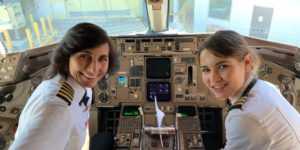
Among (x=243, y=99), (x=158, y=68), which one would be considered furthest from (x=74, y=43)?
(x=158, y=68)

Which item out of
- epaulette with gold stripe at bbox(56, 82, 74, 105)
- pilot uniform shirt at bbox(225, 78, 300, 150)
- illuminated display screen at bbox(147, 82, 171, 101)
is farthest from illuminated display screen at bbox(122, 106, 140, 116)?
pilot uniform shirt at bbox(225, 78, 300, 150)

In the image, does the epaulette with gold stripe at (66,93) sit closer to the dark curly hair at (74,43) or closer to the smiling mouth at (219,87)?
the dark curly hair at (74,43)

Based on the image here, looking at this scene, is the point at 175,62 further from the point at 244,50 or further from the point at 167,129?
the point at 244,50

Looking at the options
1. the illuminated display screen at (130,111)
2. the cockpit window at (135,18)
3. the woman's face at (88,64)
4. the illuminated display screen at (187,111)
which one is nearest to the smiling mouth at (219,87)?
the woman's face at (88,64)

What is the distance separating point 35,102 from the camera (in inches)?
48.2

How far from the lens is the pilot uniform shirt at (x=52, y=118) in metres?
1.11

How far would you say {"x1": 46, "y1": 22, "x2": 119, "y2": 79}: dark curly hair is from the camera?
4.49 feet

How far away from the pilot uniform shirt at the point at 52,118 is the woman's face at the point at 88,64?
0.04m

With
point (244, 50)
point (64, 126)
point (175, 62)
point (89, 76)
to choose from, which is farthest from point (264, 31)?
point (64, 126)

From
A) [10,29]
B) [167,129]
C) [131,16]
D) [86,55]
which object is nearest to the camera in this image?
[86,55]

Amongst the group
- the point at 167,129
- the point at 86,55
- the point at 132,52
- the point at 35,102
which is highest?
the point at 86,55

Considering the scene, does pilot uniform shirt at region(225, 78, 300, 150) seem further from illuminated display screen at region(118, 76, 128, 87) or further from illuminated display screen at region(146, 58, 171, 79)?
illuminated display screen at region(118, 76, 128, 87)

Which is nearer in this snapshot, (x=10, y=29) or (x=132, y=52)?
(x=132, y=52)

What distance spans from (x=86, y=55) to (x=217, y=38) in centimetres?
63
